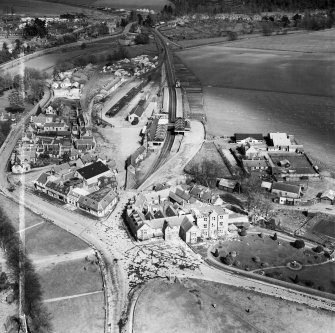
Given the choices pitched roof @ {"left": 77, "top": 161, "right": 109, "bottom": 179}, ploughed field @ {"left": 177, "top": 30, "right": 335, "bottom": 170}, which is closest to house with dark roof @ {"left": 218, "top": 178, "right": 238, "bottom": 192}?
pitched roof @ {"left": 77, "top": 161, "right": 109, "bottom": 179}

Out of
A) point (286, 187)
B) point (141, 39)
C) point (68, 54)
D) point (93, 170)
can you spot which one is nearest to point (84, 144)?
point (93, 170)

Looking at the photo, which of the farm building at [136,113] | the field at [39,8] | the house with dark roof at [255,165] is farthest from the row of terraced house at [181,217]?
the field at [39,8]

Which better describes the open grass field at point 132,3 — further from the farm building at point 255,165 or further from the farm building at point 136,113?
the farm building at point 255,165

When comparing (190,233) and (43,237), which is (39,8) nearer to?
(43,237)

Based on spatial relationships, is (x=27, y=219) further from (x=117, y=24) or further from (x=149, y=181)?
(x=117, y=24)

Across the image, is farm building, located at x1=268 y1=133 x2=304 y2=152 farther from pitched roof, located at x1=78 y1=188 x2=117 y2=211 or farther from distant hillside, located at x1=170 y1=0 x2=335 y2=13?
distant hillside, located at x1=170 y1=0 x2=335 y2=13
